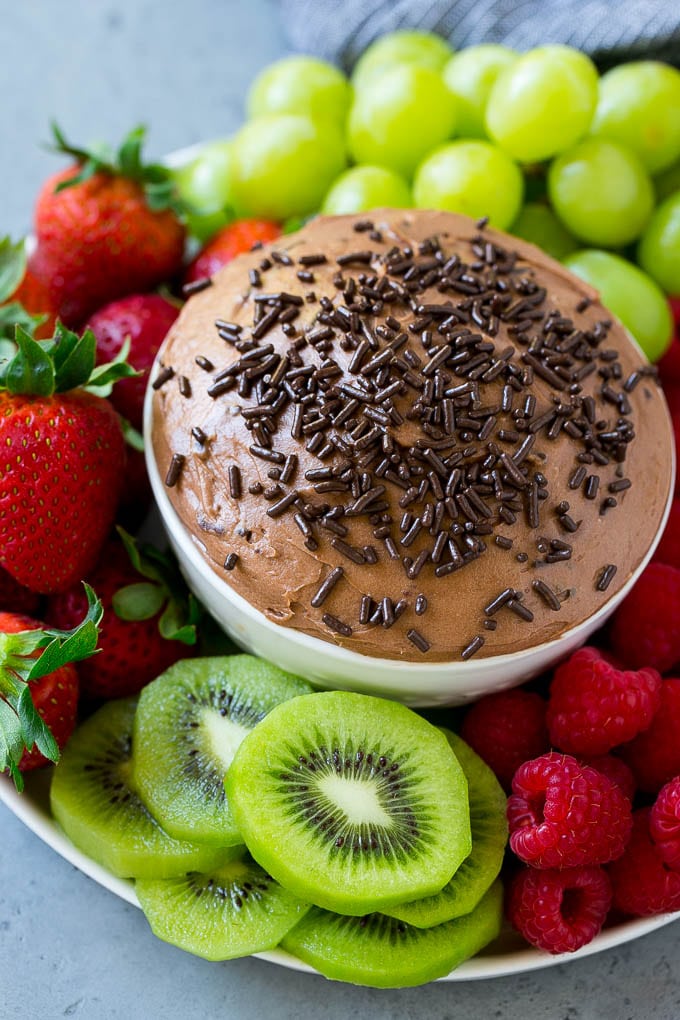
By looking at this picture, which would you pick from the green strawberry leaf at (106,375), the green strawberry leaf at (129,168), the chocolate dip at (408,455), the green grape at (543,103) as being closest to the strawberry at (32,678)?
the chocolate dip at (408,455)

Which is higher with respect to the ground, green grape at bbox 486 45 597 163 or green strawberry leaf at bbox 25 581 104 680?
green grape at bbox 486 45 597 163

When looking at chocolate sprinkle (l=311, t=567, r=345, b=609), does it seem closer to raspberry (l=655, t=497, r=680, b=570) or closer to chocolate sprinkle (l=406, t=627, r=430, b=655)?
chocolate sprinkle (l=406, t=627, r=430, b=655)

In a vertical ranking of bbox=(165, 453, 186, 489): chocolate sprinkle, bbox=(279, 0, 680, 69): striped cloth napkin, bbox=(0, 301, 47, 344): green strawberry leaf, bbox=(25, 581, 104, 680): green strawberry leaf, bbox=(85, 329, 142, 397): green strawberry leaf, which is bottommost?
bbox=(25, 581, 104, 680): green strawberry leaf

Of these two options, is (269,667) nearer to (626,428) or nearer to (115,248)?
(626,428)

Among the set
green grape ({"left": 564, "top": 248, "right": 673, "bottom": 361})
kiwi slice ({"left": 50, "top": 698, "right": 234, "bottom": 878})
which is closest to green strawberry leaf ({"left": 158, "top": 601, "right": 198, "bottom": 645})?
kiwi slice ({"left": 50, "top": 698, "right": 234, "bottom": 878})

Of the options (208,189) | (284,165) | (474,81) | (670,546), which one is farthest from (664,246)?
(208,189)

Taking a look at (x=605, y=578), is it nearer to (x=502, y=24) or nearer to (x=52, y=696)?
(x=52, y=696)

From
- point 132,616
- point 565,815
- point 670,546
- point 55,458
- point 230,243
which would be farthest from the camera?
point 230,243
